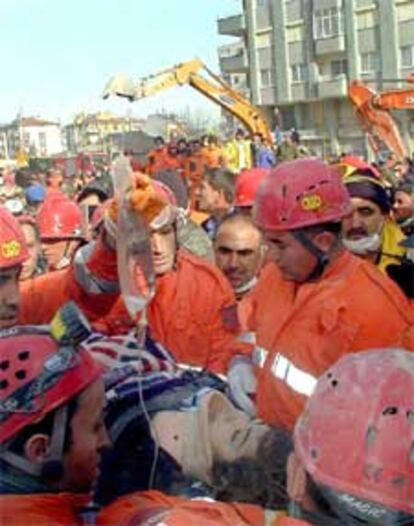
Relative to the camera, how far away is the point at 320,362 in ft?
8.64

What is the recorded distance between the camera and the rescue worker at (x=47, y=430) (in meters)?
1.85

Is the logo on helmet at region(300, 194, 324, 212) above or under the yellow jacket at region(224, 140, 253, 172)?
above

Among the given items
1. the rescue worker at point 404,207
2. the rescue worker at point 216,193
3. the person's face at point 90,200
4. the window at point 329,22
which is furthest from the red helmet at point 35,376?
the window at point 329,22

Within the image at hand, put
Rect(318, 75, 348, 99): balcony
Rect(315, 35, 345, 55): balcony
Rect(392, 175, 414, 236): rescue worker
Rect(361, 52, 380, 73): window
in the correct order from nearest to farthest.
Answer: Rect(392, 175, 414, 236): rescue worker
Rect(318, 75, 348, 99): balcony
Rect(315, 35, 345, 55): balcony
Rect(361, 52, 380, 73): window

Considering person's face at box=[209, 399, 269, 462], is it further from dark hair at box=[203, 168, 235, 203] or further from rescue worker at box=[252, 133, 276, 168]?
rescue worker at box=[252, 133, 276, 168]

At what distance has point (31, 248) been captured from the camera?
4051 mm

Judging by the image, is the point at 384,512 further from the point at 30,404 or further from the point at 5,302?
the point at 5,302

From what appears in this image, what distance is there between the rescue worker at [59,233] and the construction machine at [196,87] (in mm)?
646

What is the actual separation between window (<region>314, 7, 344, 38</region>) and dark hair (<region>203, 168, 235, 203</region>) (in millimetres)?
19637

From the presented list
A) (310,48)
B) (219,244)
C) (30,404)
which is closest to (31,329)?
(30,404)

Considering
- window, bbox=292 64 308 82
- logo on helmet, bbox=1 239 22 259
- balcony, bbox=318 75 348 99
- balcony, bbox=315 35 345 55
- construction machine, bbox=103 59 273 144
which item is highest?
balcony, bbox=315 35 345 55

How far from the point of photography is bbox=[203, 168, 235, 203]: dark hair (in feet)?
20.2

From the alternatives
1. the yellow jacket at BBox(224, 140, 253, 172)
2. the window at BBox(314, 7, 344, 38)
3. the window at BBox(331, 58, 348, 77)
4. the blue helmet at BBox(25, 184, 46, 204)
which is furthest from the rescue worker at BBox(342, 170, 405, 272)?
the window at BBox(331, 58, 348, 77)

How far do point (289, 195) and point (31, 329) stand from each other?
1143 mm
